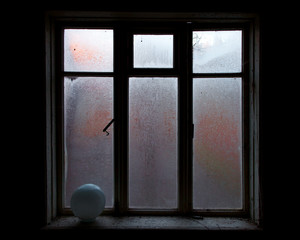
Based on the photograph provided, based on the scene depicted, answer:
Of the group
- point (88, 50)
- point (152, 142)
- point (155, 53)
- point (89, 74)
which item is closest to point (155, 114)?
point (152, 142)

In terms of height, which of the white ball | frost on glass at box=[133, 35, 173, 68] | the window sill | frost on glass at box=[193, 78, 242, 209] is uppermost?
frost on glass at box=[133, 35, 173, 68]

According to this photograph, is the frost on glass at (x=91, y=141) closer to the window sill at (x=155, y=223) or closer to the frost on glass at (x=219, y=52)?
the window sill at (x=155, y=223)

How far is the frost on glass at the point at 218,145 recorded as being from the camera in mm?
2023

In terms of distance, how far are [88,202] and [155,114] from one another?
2.59ft

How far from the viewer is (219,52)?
6.64 ft

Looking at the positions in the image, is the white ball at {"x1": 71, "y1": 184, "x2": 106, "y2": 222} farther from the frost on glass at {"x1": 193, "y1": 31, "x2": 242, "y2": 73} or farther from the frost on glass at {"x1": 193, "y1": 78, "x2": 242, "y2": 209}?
the frost on glass at {"x1": 193, "y1": 31, "x2": 242, "y2": 73}

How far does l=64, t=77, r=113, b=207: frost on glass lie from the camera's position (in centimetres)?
203

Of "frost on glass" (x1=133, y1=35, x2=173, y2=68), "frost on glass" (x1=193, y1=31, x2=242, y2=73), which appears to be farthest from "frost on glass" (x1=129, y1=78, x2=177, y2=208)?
"frost on glass" (x1=193, y1=31, x2=242, y2=73)

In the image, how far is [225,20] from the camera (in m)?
1.96

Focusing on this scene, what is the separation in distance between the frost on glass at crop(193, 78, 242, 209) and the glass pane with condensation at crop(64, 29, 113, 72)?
2.40ft

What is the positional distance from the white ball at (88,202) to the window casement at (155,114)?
0.77 feet

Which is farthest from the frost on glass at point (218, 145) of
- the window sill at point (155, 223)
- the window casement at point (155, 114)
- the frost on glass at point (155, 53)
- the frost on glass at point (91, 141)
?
the frost on glass at point (91, 141)
